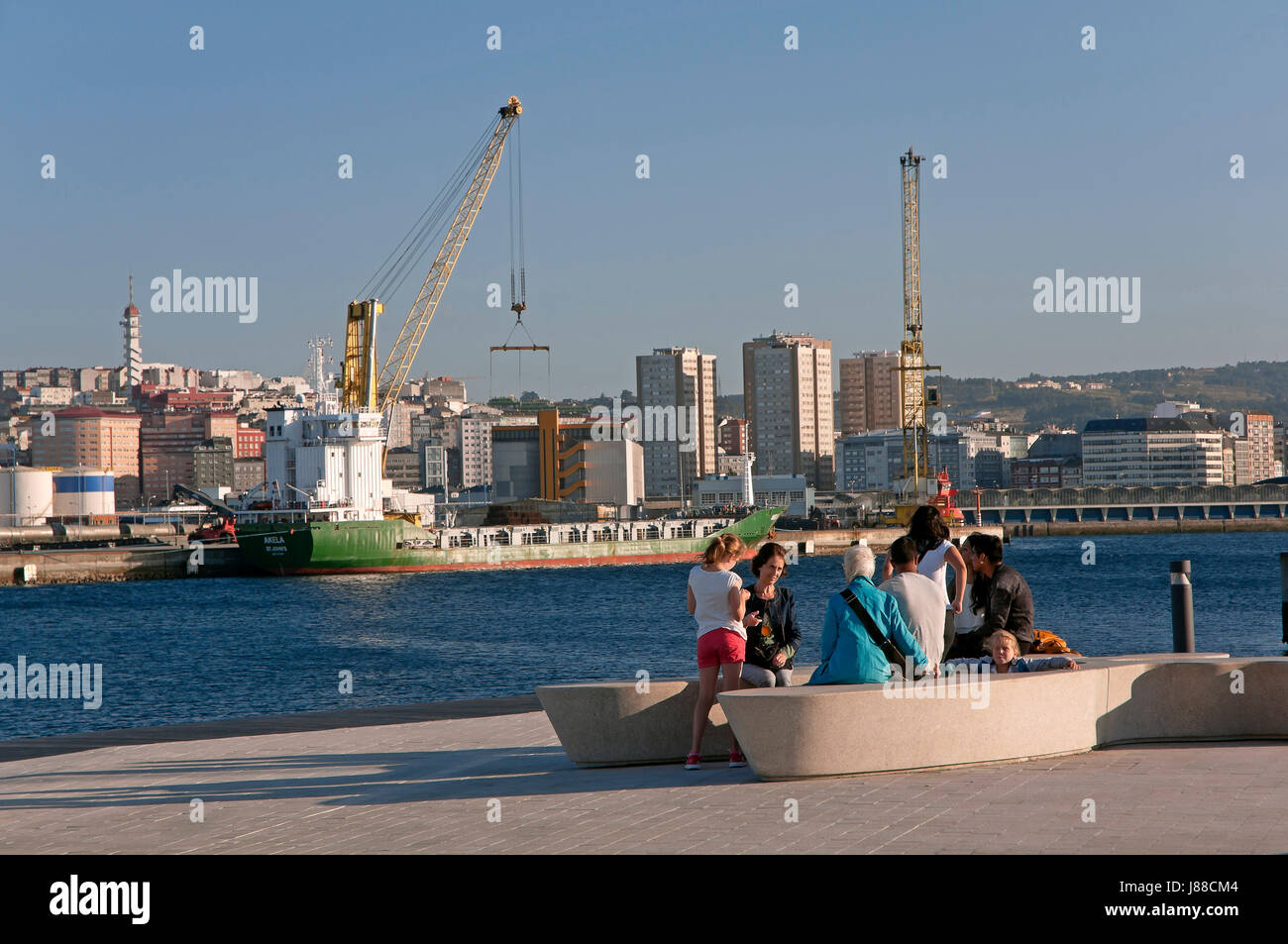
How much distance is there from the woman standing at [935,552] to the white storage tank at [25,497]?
349 ft

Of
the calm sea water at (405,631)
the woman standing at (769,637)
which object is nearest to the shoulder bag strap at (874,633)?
the woman standing at (769,637)

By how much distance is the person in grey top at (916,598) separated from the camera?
744cm

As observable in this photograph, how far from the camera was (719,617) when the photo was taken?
7.62m

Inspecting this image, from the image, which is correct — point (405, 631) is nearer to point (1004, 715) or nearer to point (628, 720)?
point (628, 720)

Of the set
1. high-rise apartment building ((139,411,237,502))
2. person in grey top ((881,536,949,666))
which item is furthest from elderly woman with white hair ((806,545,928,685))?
high-rise apartment building ((139,411,237,502))

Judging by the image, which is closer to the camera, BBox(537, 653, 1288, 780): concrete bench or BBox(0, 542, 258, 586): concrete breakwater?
BBox(537, 653, 1288, 780): concrete bench

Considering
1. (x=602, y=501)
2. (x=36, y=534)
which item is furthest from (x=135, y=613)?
(x=602, y=501)

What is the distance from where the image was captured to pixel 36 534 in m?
87.6

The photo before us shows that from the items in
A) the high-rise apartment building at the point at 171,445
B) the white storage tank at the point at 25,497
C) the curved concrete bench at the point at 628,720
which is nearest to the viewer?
the curved concrete bench at the point at 628,720

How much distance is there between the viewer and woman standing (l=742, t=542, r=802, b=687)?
7855mm

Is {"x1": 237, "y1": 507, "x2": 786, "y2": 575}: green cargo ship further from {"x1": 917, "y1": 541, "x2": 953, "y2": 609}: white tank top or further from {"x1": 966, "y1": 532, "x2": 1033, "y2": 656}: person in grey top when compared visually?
{"x1": 917, "y1": 541, "x2": 953, "y2": 609}: white tank top

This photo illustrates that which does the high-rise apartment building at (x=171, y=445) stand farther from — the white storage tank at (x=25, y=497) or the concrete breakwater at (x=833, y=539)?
the concrete breakwater at (x=833, y=539)

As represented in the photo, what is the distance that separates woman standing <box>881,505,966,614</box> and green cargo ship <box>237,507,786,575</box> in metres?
47.6

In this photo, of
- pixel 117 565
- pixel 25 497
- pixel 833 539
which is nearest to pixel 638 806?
pixel 117 565
